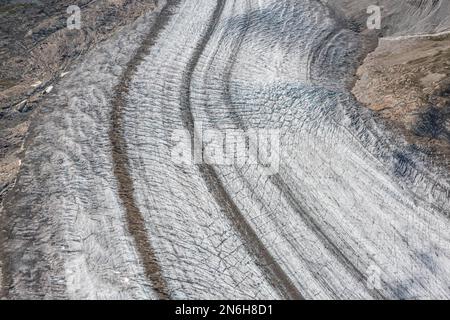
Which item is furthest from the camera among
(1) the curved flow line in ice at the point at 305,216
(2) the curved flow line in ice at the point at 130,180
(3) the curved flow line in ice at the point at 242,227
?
(1) the curved flow line in ice at the point at 305,216

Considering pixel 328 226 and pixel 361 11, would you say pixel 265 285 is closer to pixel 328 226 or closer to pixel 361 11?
pixel 328 226


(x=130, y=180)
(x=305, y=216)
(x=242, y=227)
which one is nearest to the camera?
(x=242, y=227)

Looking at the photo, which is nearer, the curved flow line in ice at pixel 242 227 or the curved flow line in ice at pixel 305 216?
the curved flow line in ice at pixel 242 227

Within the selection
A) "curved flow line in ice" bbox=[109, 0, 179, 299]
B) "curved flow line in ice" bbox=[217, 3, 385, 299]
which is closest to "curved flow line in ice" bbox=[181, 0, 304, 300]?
"curved flow line in ice" bbox=[217, 3, 385, 299]

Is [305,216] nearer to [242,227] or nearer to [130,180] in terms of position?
[242,227]

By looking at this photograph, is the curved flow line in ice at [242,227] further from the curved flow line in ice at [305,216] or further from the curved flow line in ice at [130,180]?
the curved flow line in ice at [130,180]

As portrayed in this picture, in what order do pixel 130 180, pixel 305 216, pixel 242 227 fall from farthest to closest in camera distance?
1. pixel 130 180
2. pixel 305 216
3. pixel 242 227

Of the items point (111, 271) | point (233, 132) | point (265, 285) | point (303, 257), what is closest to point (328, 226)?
point (303, 257)

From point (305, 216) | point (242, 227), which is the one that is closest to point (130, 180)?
point (242, 227)

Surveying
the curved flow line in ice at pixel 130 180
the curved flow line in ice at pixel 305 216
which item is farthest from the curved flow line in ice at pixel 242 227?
the curved flow line in ice at pixel 130 180

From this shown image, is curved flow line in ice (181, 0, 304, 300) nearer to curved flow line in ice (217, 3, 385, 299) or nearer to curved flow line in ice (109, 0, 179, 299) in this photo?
curved flow line in ice (217, 3, 385, 299)

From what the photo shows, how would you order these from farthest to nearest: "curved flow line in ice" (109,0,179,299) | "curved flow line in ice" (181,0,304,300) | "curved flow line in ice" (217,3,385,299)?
"curved flow line in ice" (217,3,385,299) → "curved flow line in ice" (181,0,304,300) → "curved flow line in ice" (109,0,179,299)

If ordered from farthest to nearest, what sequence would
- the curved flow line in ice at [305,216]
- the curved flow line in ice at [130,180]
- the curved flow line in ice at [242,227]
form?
the curved flow line in ice at [305,216]
the curved flow line in ice at [242,227]
the curved flow line in ice at [130,180]
